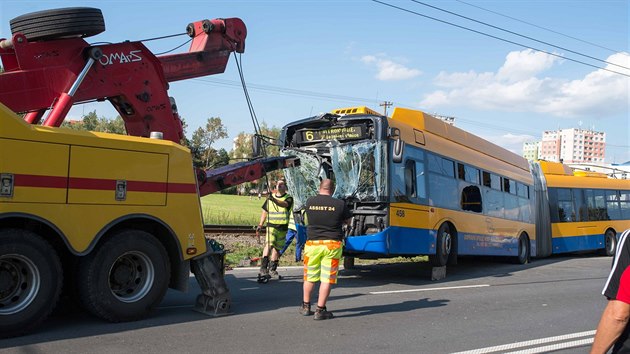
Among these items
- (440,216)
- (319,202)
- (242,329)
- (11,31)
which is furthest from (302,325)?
(440,216)

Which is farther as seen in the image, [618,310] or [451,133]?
[451,133]

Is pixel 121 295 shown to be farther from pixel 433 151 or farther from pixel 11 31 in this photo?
pixel 433 151

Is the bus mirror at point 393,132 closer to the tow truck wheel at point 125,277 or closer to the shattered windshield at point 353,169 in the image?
the shattered windshield at point 353,169

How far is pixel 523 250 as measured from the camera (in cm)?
1702

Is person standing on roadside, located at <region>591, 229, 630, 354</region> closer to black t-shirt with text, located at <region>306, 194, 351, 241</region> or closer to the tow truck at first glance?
black t-shirt with text, located at <region>306, 194, 351, 241</region>

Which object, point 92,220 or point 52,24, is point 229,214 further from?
point 92,220

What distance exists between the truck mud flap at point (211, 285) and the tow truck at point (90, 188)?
0.05ft

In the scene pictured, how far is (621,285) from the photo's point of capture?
9.47 ft

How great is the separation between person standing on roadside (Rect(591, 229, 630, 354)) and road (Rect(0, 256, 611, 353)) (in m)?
2.99

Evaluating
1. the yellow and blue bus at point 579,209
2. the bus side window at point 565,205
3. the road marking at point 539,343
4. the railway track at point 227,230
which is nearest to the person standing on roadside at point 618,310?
the road marking at point 539,343

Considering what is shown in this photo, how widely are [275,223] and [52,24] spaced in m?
5.23

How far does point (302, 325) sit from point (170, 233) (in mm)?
1976

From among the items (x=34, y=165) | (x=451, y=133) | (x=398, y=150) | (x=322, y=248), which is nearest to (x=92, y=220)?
(x=34, y=165)

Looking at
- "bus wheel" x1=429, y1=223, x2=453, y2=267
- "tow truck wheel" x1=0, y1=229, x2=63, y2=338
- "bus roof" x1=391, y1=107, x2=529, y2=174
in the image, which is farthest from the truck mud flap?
"bus wheel" x1=429, y1=223, x2=453, y2=267
